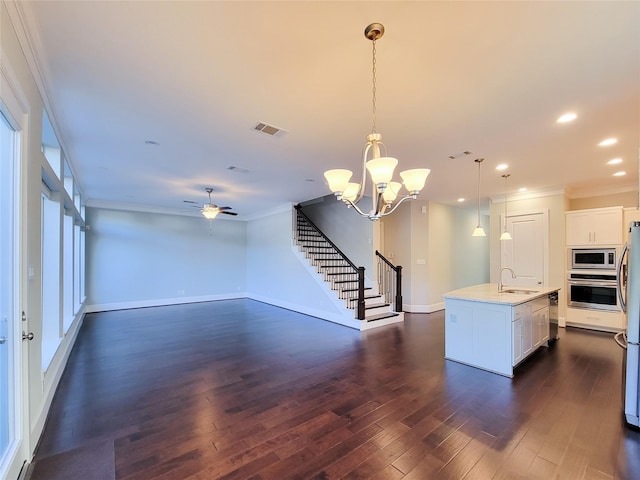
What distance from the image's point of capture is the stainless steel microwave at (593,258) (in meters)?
5.38

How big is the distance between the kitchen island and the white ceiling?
2.06 m

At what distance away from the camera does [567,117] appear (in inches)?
115

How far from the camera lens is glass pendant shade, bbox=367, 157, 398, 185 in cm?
197

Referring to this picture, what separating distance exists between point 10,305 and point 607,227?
27.6ft

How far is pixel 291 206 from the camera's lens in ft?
25.3

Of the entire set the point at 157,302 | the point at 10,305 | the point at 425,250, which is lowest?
the point at 157,302

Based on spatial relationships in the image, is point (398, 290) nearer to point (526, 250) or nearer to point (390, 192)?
point (526, 250)

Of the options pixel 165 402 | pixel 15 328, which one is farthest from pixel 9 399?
pixel 165 402

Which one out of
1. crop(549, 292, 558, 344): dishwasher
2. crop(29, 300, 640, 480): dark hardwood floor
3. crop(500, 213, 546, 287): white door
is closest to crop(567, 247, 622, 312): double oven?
crop(500, 213, 546, 287): white door

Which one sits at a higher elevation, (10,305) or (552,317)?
(10,305)

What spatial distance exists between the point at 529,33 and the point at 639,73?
1.24 m

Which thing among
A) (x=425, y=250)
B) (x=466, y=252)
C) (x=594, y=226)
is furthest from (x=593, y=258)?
(x=466, y=252)

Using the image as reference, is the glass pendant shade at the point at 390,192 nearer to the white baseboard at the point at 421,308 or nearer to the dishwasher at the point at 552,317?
the dishwasher at the point at 552,317

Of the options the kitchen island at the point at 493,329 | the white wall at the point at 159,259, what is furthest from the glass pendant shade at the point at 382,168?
the white wall at the point at 159,259
